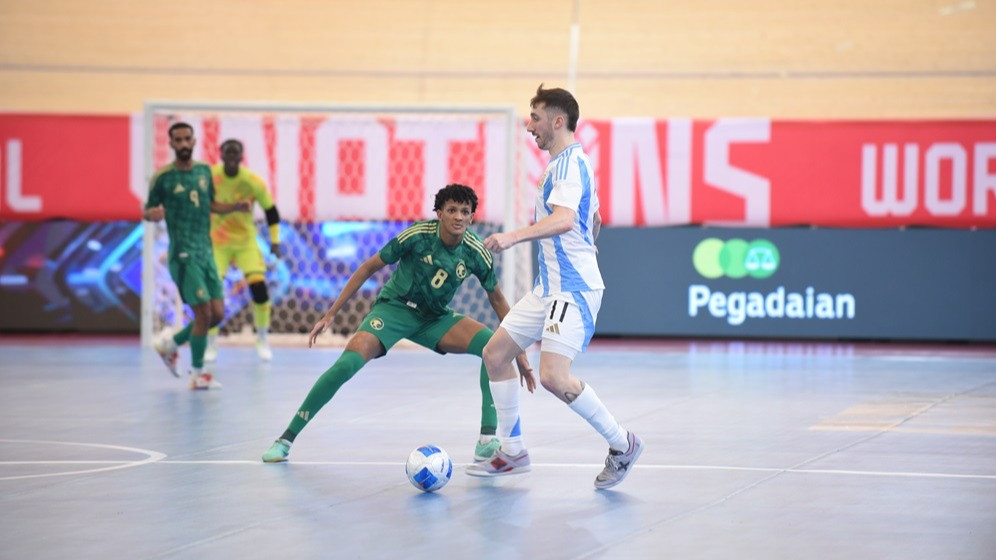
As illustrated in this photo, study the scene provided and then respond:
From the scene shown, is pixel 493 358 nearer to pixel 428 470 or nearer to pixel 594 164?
pixel 428 470

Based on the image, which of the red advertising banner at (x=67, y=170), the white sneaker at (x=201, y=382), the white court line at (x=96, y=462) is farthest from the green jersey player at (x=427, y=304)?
the red advertising banner at (x=67, y=170)

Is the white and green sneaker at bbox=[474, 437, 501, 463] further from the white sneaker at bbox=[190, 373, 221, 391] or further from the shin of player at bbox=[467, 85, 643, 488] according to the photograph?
the white sneaker at bbox=[190, 373, 221, 391]

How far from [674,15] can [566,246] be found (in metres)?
14.0

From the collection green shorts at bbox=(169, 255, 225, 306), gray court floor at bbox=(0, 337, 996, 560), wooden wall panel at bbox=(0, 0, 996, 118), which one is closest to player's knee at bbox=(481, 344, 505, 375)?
gray court floor at bbox=(0, 337, 996, 560)

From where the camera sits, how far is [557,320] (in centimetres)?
750

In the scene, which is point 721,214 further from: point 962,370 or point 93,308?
point 93,308

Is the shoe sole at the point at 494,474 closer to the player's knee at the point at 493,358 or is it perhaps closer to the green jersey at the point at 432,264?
the player's knee at the point at 493,358

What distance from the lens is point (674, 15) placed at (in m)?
20.9

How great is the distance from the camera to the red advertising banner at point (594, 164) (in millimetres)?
18328

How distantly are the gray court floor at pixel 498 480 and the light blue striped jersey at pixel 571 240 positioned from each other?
1.16m

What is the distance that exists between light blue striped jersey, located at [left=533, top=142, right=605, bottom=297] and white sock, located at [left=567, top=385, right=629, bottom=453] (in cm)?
61

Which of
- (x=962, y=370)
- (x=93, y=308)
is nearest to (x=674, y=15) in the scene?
(x=962, y=370)

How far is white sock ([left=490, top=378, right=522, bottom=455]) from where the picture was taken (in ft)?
26.4

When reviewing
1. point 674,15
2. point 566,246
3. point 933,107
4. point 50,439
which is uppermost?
point 674,15
